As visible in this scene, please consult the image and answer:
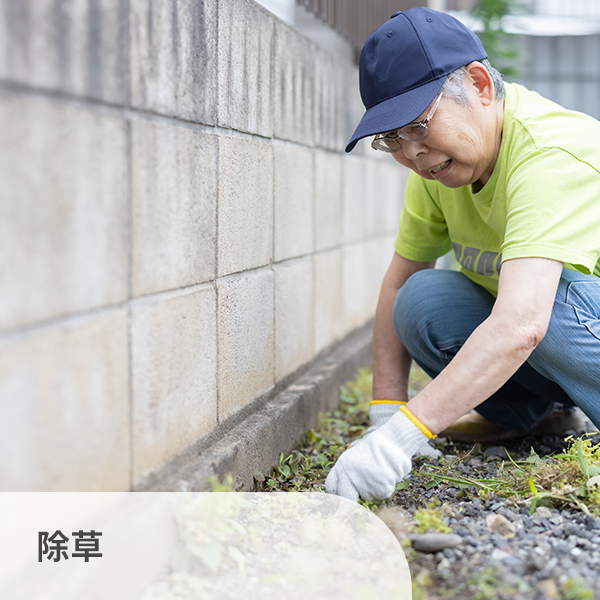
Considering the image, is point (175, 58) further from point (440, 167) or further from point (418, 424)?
point (418, 424)

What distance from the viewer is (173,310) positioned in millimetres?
1456

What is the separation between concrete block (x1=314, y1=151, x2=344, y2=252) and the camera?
2637 mm

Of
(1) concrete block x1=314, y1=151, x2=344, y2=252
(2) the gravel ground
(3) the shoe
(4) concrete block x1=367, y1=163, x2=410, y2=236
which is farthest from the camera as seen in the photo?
(4) concrete block x1=367, y1=163, x2=410, y2=236

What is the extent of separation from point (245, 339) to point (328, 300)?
99 centimetres

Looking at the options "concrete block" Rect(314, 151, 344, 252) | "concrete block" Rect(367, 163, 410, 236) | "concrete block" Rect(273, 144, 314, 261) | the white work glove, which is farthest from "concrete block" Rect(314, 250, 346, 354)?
"concrete block" Rect(367, 163, 410, 236)

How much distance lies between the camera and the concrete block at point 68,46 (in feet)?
3.21

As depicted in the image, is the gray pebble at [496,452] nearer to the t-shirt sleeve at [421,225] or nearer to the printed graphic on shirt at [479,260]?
the printed graphic on shirt at [479,260]

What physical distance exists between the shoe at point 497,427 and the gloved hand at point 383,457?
2.58 feet

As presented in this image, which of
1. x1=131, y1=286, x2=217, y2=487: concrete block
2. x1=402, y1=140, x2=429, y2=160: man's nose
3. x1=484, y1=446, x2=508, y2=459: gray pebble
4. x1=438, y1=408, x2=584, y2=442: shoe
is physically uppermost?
x1=402, y1=140, x2=429, y2=160: man's nose

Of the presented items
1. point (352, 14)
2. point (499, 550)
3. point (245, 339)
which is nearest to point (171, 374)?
point (245, 339)

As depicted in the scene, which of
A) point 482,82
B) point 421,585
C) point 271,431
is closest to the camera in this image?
point 421,585

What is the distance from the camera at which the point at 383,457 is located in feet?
5.14

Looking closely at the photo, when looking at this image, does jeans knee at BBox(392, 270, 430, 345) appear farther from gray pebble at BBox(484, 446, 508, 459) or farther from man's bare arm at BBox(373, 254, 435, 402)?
gray pebble at BBox(484, 446, 508, 459)

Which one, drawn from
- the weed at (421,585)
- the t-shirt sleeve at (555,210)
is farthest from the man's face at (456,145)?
the weed at (421,585)
